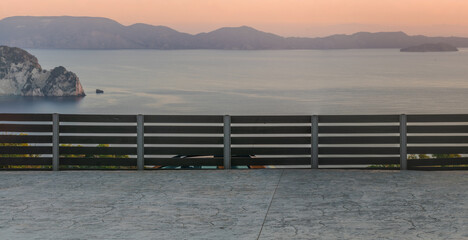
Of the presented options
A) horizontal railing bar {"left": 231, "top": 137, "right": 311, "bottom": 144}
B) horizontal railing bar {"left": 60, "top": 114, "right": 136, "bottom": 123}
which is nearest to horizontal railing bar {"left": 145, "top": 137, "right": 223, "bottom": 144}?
horizontal railing bar {"left": 231, "top": 137, "right": 311, "bottom": 144}

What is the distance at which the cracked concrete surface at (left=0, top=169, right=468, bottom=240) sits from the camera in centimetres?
898

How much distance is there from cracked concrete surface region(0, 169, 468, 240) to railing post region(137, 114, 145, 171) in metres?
0.50

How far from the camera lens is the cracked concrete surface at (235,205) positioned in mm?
8977

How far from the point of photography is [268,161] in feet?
46.8

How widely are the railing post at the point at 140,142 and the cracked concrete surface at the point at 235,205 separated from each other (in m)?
0.50

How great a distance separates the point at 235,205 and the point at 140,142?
4.25m

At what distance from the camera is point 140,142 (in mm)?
14219

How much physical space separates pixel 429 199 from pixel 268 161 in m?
4.18

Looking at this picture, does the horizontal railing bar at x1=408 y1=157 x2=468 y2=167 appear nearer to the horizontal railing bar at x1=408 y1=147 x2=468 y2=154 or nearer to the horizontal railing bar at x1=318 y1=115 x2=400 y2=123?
the horizontal railing bar at x1=408 y1=147 x2=468 y2=154

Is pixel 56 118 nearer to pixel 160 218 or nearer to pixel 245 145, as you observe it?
pixel 245 145

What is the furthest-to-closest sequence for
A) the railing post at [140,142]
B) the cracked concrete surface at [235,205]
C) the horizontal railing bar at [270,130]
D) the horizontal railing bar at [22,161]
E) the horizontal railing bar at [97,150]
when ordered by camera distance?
1. the horizontal railing bar at [22,161]
2. the horizontal railing bar at [97,150]
3. the horizontal railing bar at [270,130]
4. the railing post at [140,142]
5. the cracked concrete surface at [235,205]

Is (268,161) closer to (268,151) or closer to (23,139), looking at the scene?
(268,151)

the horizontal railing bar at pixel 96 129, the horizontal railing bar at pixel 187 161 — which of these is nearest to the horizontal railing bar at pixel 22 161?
the horizontal railing bar at pixel 96 129

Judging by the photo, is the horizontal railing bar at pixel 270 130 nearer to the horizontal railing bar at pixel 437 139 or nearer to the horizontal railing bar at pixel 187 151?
the horizontal railing bar at pixel 187 151
